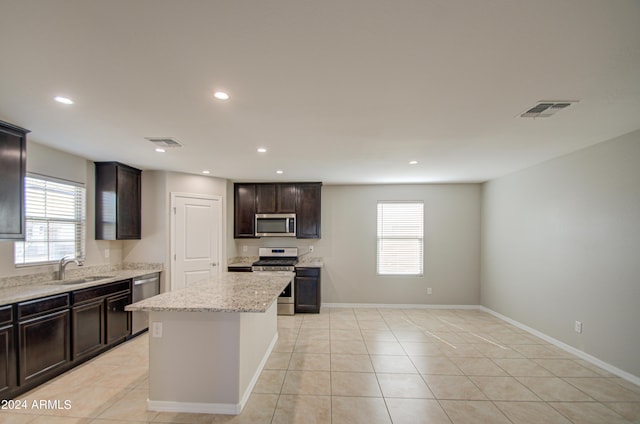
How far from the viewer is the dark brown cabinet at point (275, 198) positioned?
19.1ft

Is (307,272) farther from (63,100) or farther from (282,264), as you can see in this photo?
(63,100)

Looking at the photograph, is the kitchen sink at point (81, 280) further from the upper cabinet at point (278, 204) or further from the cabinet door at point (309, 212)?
the cabinet door at point (309, 212)

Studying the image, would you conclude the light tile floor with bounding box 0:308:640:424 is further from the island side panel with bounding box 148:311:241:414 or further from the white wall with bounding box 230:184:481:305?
the white wall with bounding box 230:184:481:305

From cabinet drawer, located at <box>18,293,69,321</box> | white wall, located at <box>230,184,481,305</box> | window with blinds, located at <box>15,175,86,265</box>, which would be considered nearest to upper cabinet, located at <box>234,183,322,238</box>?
white wall, located at <box>230,184,481,305</box>

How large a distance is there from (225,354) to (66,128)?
2.61m

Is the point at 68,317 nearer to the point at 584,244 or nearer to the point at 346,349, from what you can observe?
the point at 346,349

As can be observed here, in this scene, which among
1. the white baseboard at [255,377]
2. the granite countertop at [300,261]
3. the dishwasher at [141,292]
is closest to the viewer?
the white baseboard at [255,377]

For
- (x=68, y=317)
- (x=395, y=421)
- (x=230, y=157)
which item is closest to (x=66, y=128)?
(x=230, y=157)

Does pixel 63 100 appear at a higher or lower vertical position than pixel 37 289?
higher

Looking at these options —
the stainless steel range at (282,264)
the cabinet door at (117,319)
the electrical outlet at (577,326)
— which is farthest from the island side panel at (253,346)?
the electrical outlet at (577,326)

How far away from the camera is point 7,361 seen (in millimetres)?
2557

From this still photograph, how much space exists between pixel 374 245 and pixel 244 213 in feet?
→ 8.67

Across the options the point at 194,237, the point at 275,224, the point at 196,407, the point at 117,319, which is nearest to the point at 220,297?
the point at 196,407

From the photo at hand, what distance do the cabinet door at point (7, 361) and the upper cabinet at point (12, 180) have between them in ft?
2.75
